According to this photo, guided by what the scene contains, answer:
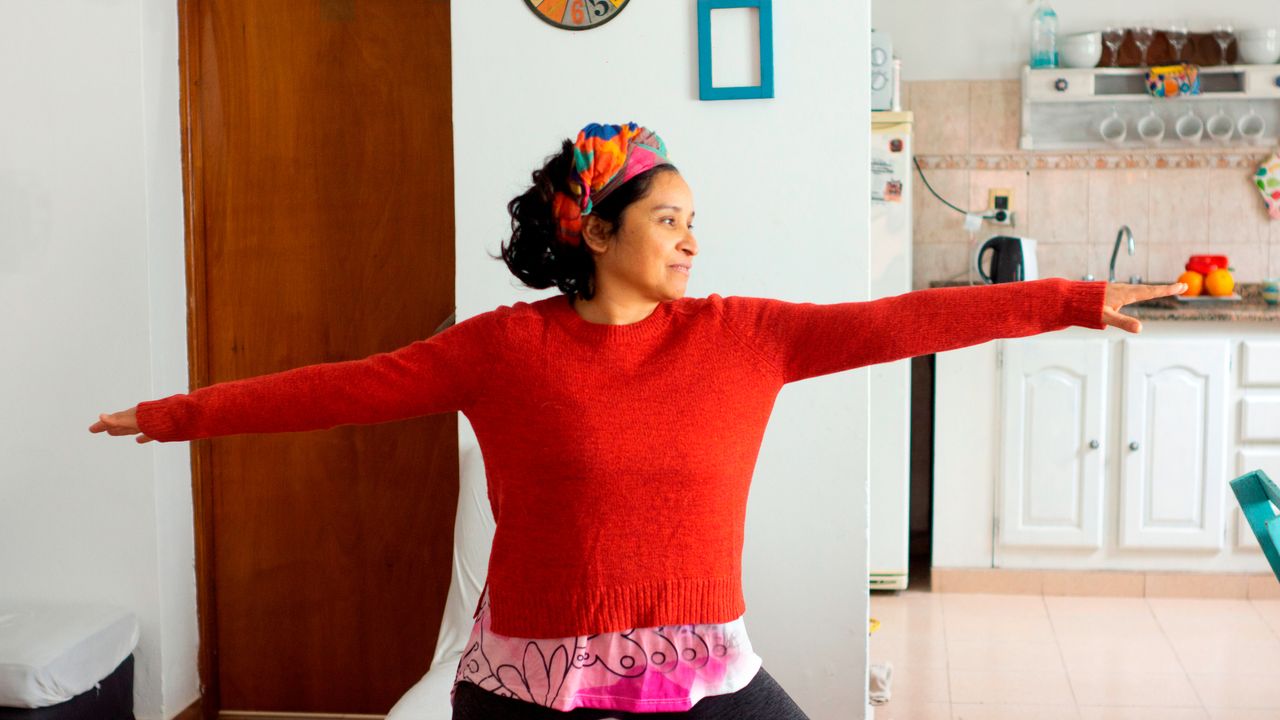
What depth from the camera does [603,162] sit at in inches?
59.1

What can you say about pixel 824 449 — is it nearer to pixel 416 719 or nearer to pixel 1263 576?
pixel 416 719

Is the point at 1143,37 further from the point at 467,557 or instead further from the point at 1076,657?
the point at 467,557

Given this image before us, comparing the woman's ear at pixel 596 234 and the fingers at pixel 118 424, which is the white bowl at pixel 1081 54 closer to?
the woman's ear at pixel 596 234

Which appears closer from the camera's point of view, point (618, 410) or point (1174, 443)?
point (618, 410)

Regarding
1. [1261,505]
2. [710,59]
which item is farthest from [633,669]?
[710,59]

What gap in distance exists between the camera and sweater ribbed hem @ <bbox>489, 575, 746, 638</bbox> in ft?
4.79

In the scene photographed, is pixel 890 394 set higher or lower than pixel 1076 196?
lower

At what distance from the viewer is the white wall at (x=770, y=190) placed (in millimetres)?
2457

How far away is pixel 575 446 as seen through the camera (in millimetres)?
1459

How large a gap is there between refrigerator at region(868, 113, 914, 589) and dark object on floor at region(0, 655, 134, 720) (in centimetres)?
229

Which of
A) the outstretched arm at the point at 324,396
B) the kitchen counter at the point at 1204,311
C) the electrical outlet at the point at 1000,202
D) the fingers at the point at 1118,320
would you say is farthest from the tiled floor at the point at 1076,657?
the outstretched arm at the point at 324,396

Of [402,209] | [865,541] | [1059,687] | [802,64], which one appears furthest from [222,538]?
[1059,687]

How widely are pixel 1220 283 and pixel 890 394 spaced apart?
1.30m

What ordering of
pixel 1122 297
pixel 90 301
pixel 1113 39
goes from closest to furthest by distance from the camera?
pixel 1122 297, pixel 90 301, pixel 1113 39
